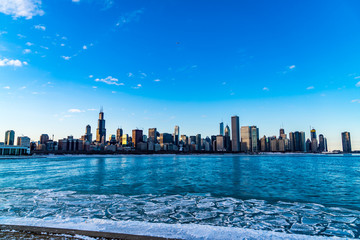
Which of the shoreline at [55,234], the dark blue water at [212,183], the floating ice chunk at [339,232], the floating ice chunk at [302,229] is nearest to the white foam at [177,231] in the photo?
the shoreline at [55,234]

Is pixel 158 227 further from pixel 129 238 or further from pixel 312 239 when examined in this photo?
pixel 312 239

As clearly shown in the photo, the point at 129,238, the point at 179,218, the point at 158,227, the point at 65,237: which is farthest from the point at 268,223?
the point at 65,237

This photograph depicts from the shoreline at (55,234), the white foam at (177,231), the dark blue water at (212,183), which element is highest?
the shoreline at (55,234)

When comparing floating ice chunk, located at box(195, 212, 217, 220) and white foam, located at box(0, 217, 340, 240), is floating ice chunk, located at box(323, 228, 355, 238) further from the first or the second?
floating ice chunk, located at box(195, 212, 217, 220)

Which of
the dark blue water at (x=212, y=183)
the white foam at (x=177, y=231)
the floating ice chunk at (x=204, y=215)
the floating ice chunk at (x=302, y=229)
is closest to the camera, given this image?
the white foam at (x=177, y=231)

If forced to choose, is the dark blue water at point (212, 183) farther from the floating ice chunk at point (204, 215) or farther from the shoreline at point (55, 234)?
the shoreline at point (55, 234)

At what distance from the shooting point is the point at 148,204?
1546 centimetres

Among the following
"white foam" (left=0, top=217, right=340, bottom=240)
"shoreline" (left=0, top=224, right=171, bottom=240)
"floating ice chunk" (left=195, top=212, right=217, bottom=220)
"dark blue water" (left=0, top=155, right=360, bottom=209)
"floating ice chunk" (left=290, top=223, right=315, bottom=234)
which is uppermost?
"shoreline" (left=0, top=224, right=171, bottom=240)

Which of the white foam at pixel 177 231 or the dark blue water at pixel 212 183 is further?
the dark blue water at pixel 212 183

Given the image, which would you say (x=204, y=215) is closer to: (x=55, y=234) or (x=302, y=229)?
(x=302, y=229)

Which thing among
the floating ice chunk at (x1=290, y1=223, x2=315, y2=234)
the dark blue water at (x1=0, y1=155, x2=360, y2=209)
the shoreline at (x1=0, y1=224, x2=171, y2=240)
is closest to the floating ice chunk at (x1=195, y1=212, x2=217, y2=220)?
the floating ice chunk at (x1=290, y1=223, x2=315, y2=234)

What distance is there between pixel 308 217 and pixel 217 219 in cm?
563

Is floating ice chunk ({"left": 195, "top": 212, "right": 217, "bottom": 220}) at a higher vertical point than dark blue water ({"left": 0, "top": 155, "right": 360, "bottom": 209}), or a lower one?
higher

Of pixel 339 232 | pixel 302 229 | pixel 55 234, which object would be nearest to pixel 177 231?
pixel 55 234
